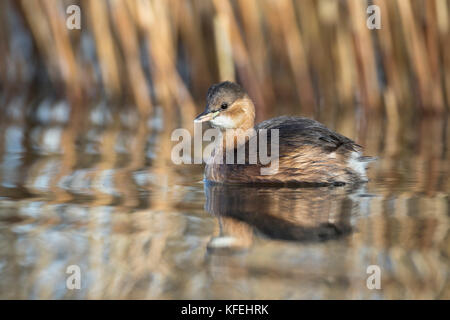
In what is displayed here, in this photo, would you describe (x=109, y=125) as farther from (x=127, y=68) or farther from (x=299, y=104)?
(x=299, y=104)

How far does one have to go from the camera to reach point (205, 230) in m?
3.66

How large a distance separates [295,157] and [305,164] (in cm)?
8

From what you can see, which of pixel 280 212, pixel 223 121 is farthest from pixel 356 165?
pixel 280 212

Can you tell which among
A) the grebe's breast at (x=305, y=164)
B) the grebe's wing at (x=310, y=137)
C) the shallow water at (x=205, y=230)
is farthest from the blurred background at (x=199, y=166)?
the grebe's wing at (x=310, y=137)

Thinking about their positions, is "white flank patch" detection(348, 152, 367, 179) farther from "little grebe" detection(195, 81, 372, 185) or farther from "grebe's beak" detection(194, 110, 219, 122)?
"grebe's beak" detection(194, 110, 219, 122)

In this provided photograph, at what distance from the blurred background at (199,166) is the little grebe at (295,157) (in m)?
0.18

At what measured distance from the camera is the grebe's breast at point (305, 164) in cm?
473

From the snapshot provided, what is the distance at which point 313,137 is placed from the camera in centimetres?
484

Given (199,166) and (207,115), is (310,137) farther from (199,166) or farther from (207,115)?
(199,166)

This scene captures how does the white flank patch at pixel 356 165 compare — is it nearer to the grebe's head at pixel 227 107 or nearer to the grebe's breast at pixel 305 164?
the grebe's breast at pixel 305 164

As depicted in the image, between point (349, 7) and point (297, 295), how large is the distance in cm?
488

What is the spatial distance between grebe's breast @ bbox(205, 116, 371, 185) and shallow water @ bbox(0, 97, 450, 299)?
0.12 metres

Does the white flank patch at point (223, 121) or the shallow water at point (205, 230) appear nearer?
the shallow water at point (205, 230)

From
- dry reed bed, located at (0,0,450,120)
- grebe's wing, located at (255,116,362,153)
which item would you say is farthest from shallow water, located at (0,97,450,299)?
dry reed bed, located at (0,0,450,120)
